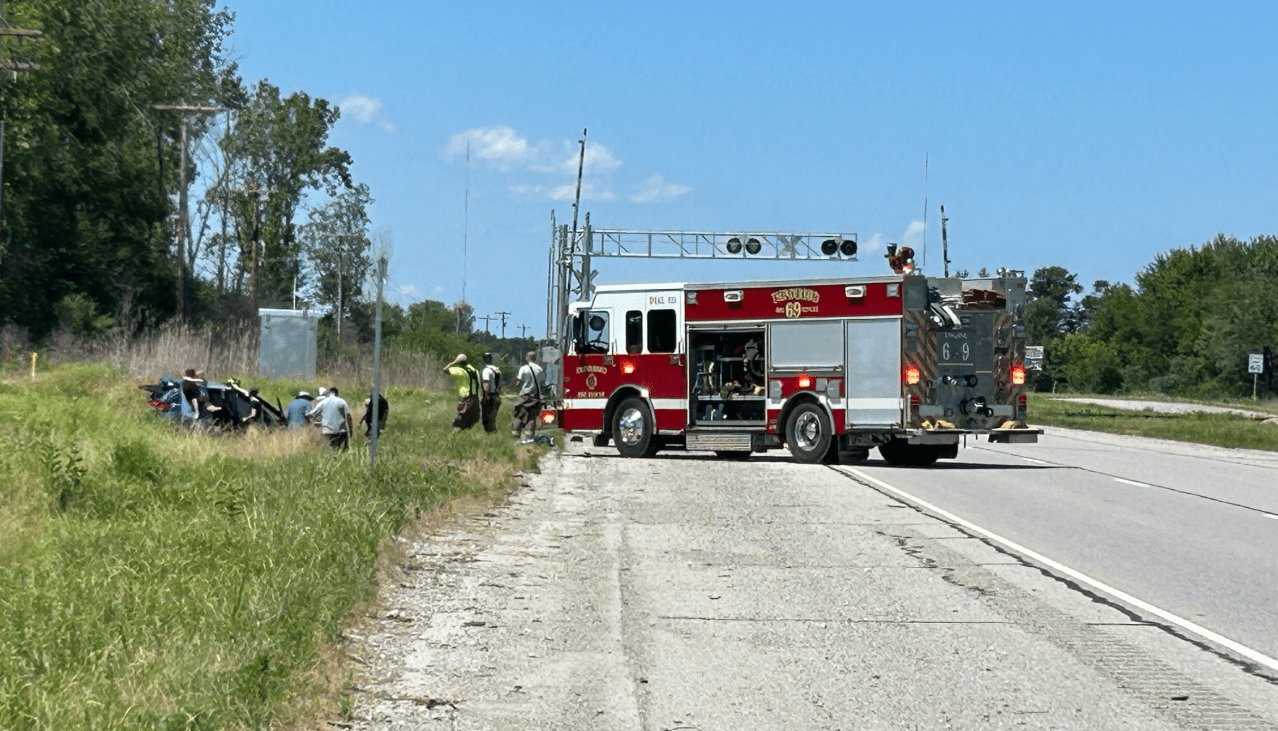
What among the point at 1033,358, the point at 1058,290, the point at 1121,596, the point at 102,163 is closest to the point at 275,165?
the point at 102,163

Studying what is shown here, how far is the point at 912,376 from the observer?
2191cm

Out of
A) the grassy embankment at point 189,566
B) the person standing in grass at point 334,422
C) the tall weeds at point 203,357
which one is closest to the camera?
the grassy embankment at point 189,566

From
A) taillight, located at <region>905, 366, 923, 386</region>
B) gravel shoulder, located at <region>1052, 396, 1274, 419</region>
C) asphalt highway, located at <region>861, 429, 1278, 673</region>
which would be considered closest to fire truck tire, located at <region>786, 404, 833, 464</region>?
asphalt highway, located at <region>861, 429, 1278, 673</region>

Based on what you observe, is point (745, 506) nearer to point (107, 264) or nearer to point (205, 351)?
point (205, 351)

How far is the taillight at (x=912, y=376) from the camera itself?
21906mm

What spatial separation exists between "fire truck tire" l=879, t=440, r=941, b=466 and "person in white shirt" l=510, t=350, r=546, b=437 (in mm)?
6663

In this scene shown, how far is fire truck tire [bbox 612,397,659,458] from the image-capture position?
24.8 metres

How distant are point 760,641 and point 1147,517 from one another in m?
8.06

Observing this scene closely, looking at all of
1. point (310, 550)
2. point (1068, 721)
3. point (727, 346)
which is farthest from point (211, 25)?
point (1068, 721)

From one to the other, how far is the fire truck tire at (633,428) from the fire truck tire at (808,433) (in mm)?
2675

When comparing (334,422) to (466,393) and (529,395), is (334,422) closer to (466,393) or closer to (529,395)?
(466,393)

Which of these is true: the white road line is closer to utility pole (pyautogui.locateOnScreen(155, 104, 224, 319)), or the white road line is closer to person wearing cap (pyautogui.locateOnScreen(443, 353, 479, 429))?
person wearing cap (pyautogui.locateOnScreen(443, 353, 479, 429))

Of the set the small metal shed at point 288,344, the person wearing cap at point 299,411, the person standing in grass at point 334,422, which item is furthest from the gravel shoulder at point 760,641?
the small metal shed at point 288,344

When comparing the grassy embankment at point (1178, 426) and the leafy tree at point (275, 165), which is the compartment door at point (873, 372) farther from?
the leafy tree at point (275, 165)
